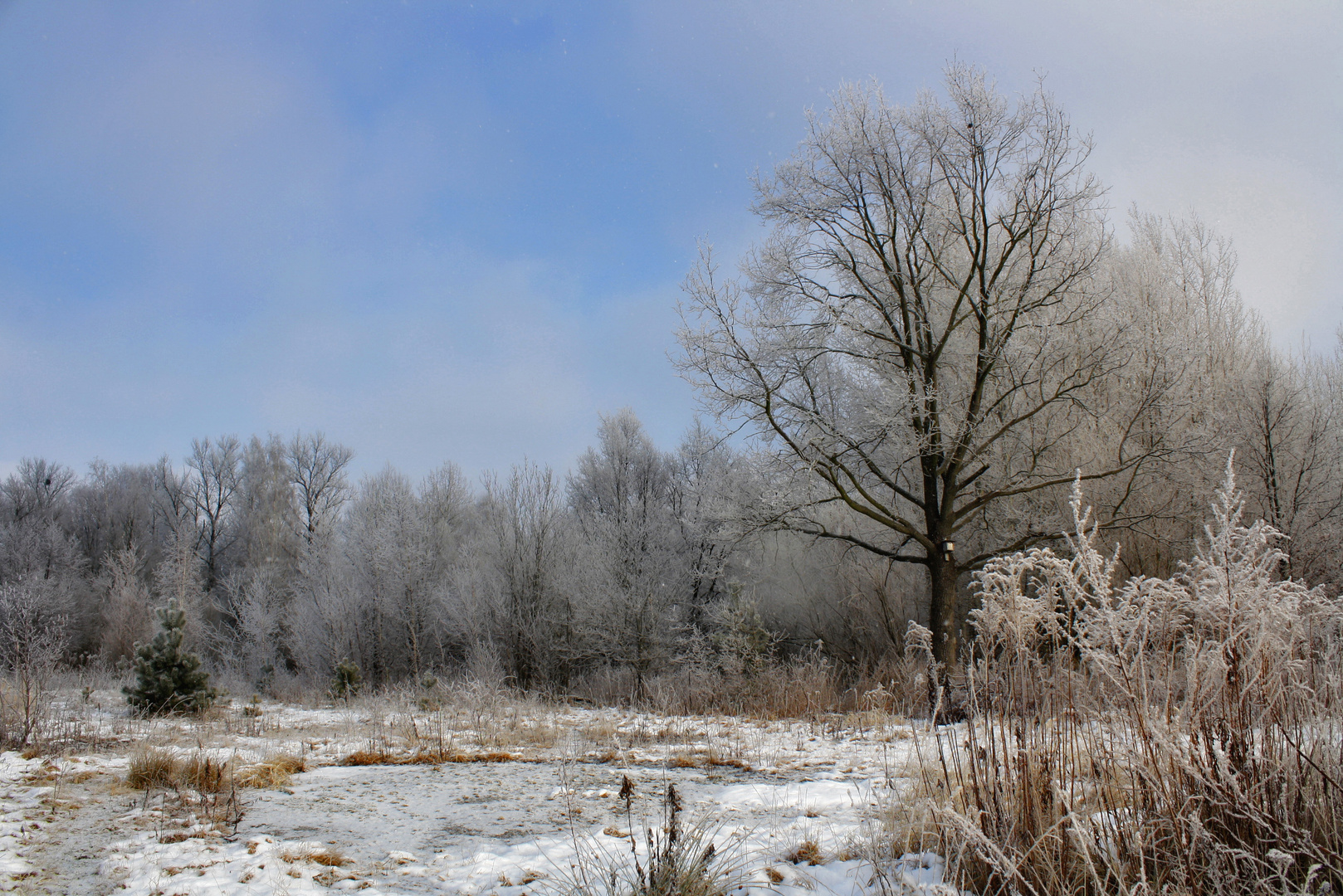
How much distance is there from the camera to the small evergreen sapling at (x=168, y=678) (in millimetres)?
12984

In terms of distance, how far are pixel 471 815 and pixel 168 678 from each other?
459 inches

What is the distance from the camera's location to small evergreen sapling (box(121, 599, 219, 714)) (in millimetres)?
12984

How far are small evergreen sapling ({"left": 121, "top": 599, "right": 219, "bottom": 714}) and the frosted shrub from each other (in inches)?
572

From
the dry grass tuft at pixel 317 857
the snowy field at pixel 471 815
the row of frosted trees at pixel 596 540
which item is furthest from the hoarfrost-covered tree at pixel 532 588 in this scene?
the dry grass tuft at pixel 317 857

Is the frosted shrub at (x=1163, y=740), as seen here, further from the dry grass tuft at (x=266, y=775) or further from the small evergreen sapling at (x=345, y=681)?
the small evergreen sapling at (x=345, y=681)

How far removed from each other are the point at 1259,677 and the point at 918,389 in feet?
28.4

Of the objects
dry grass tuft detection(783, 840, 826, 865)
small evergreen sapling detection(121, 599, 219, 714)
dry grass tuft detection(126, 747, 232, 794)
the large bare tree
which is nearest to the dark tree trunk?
the large bare tree

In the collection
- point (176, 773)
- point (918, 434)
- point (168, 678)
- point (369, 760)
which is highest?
point (918, 434)

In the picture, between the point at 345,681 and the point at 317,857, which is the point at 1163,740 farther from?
the point at 345,681

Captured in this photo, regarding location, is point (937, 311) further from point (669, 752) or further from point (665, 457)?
point (665, 457)

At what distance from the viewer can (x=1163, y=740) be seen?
232cm

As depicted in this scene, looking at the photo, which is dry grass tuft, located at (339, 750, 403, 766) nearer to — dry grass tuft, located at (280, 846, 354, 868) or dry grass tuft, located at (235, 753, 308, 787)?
dry grass tuft, located at (235, 753, 308, 787)

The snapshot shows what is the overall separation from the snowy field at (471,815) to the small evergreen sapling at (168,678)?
4529mm

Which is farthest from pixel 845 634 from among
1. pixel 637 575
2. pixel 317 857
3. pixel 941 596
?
pixel 317 857
